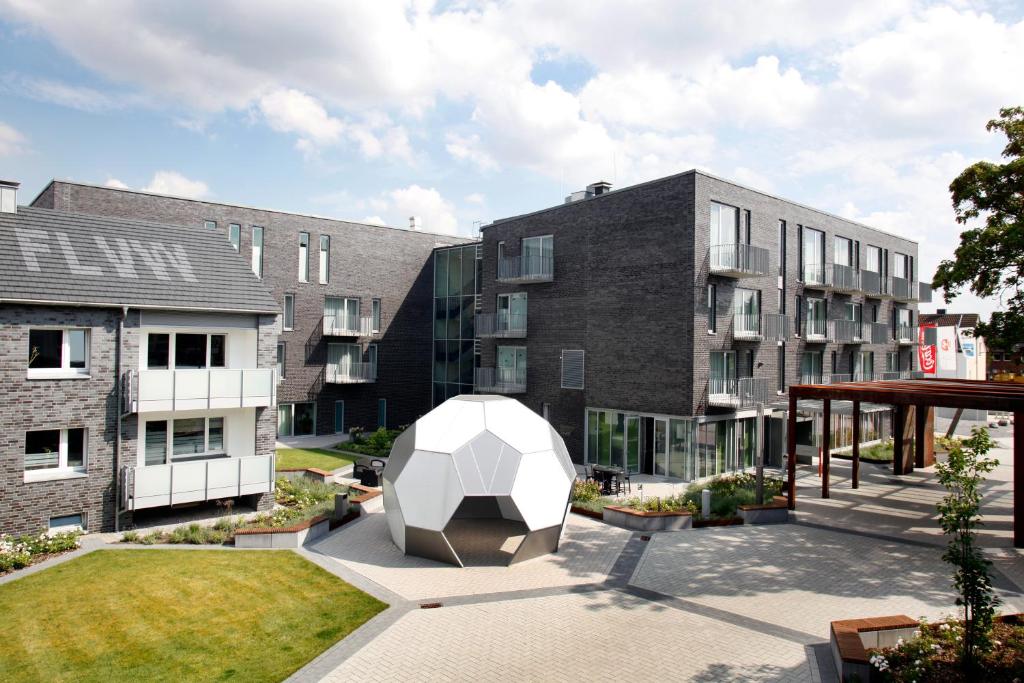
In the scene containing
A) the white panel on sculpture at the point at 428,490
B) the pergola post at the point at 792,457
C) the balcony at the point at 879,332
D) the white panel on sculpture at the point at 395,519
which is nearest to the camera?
the white panel on sculpture at the point at 428,490

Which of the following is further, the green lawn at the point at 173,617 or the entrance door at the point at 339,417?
the entrance door at the point at 339,417

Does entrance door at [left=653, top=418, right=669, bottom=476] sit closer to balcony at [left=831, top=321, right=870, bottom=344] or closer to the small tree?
balcony at [left=831, top=321, right=870, bottom=344]

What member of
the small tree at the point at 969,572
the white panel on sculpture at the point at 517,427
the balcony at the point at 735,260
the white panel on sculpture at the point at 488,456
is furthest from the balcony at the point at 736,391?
the small tree at the point at 969,572

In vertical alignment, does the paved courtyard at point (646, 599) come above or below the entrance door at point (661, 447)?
below

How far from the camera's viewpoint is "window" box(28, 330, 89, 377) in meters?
14.5

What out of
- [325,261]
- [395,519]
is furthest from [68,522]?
[325,261]

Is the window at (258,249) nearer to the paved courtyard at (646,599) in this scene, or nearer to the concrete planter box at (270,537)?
the paved courtyard at (646,599)

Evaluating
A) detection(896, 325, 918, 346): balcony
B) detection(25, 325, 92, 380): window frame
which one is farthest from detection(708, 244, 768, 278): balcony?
detection(25, 325, 92, 380): window frame

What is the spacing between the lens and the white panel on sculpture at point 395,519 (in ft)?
45.4

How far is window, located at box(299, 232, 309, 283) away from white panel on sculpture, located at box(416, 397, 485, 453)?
56.4 ft

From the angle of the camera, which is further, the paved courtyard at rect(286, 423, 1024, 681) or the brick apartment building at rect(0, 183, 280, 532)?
the brick apartment building at rect(0, 183, 280, 532)

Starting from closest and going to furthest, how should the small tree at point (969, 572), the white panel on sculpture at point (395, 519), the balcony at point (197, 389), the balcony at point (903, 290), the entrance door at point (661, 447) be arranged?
1. the small tree at point (969, 572)
2. the white panel on sculpture at point (395, 519)
3. the balcony at point (197, 389)
4. the entrance door at point (661, 447)
5. the balcony at point (903, 290)

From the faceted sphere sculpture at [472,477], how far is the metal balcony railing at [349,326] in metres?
16.8

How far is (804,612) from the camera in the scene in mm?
10930
